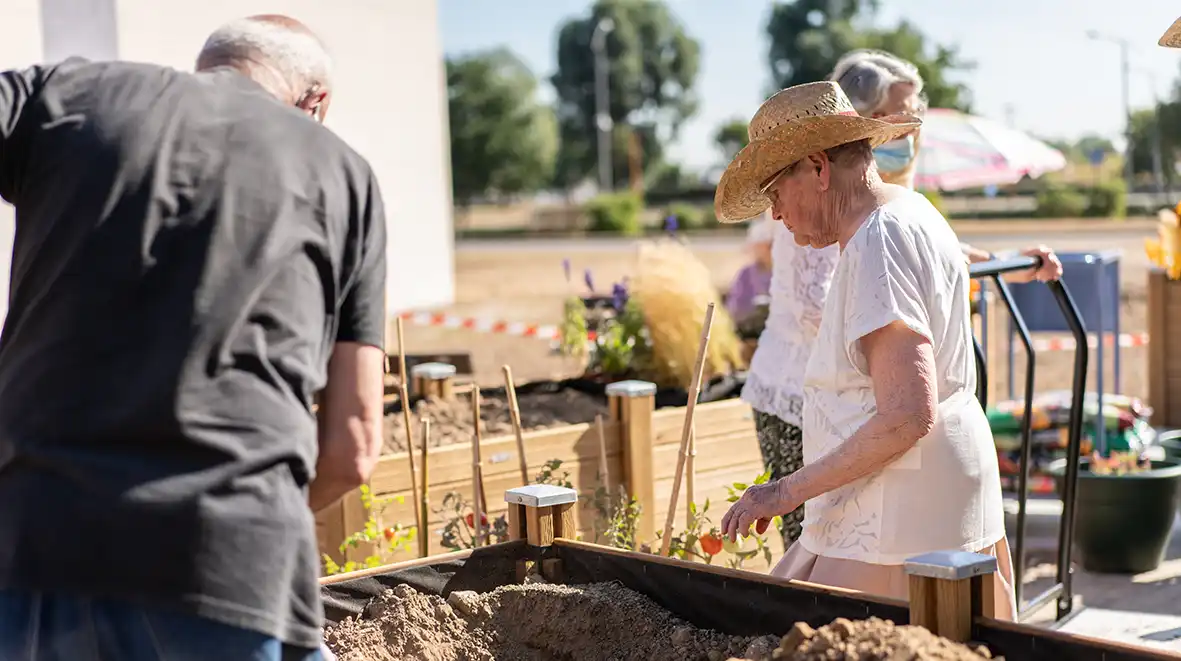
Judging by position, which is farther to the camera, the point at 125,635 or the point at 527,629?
the point at 527,629

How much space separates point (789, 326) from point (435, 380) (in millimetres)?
2506

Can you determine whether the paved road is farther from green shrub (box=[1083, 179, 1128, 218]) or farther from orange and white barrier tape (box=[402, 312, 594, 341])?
orange and white barrier tape (box=[402, 312, 594, 341])

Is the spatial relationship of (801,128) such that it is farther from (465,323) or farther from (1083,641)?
(465,323)

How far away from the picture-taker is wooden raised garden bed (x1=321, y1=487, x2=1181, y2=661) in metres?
2.07

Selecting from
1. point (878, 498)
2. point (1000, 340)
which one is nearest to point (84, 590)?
point (878, 498)

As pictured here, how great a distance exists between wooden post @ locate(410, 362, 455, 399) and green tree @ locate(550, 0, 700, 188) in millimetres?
74939

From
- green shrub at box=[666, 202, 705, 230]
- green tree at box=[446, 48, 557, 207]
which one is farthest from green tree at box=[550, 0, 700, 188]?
green shrub at box=[666, 202, 705, 230]

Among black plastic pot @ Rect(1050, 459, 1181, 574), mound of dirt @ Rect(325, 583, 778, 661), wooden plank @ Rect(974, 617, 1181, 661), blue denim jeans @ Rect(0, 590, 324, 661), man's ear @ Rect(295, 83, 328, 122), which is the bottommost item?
black plastic pot @ Rect(1050, 459, 1181, 574)

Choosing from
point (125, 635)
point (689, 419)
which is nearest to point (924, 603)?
point (125, 635)

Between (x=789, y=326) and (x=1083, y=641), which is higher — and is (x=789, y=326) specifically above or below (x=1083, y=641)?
above

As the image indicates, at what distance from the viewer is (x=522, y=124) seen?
229 feet

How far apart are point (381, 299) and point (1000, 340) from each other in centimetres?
1254

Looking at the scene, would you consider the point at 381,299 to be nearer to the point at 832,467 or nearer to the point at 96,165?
the point at 96,165

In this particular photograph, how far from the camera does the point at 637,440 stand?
4.64 metres
